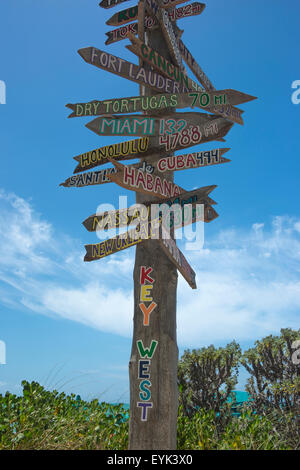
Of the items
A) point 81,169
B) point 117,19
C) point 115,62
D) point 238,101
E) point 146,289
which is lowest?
point 146,289

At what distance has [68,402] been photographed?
30.1ft

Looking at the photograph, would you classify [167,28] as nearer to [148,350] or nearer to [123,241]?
[123,241]

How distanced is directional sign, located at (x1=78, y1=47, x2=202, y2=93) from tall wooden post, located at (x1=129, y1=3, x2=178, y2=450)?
2878 millimetres

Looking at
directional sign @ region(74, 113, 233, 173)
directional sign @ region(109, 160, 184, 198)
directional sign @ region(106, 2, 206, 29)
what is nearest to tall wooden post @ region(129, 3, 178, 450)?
directional sign @ region(109, 160, 184, 198)

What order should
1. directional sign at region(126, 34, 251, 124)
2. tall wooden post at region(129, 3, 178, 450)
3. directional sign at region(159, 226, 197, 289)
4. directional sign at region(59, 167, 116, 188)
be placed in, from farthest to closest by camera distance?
directional sign at region(59, 167, 116, 188), directional sign at region(126, 34, 251, 124), directional sign at region(159, 226, 197, 289), tall wooden post at region(129, 3, 178, 450)

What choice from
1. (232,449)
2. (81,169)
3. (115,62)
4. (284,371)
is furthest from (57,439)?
(115,62)

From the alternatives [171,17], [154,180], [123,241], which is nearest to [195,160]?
[154,180]

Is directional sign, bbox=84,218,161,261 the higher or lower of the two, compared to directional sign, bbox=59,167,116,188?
lower

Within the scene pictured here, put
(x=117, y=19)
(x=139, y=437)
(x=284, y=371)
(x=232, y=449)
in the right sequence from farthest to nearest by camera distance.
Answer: (x=284, y=371) → (x=117, y=19) → (x=232, y=449) → (x=139, y=437)

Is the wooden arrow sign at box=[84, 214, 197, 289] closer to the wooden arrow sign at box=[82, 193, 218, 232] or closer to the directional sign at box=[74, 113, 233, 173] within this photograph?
the wooden arrow sign at box=[82, 193, 218, 232]

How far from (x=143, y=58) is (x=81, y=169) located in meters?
2.23

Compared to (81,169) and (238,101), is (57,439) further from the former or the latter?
(238,101)

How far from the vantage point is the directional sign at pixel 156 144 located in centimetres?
646

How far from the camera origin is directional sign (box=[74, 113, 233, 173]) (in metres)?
6.46
